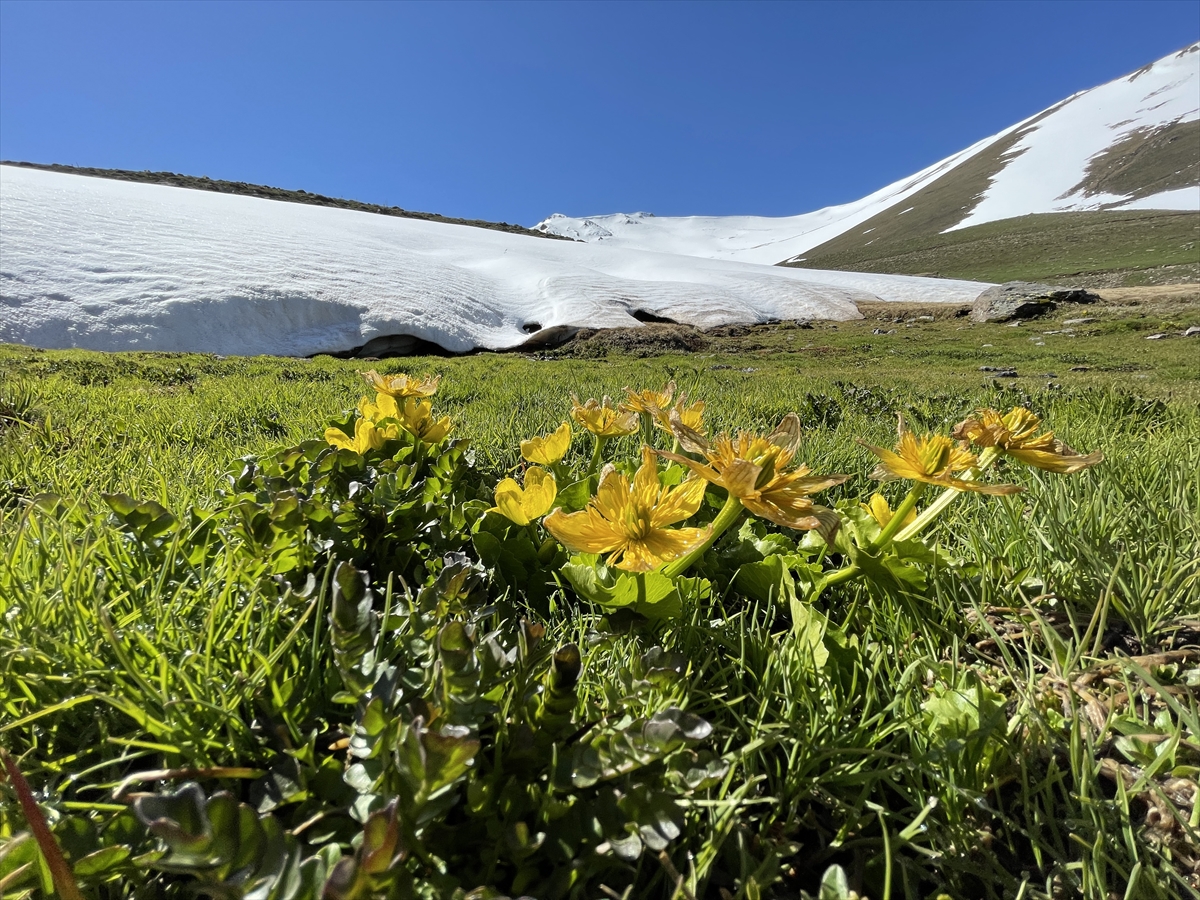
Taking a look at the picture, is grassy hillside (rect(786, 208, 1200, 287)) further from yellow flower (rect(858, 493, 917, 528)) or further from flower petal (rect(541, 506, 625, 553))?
flower petal (rect(541, 506, 625, 553))

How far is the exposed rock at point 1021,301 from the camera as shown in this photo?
58.0 ft

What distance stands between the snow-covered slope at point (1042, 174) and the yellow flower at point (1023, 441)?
88.0 metres

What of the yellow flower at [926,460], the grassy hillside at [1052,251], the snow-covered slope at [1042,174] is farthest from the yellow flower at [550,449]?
the snow-covered slope at [1042,174]

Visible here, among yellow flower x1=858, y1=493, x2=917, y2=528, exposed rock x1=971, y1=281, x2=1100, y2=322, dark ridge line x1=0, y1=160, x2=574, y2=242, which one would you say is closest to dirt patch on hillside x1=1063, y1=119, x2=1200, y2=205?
exposed rock x1=971, y1=281, x2=1100, y2=322

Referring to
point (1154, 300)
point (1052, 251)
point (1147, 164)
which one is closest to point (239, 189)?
point (1154, 300)

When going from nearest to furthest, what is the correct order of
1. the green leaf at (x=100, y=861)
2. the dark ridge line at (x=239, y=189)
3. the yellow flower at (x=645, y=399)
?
the green leaf at (x=100, y=861), the yellow flower at (x=645, y=399), the dark ridge line at (x=239, y=189)

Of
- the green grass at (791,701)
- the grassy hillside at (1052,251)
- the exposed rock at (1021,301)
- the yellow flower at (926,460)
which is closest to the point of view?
the green grass at (791,701)

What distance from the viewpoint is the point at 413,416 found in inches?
60.9

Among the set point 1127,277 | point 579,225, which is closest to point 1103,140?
point 1127,277

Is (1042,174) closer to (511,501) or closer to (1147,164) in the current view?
(1147,164)

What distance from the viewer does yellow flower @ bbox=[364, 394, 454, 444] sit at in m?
1.55

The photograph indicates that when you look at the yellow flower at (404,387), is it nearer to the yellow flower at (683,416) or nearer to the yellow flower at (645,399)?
the yellow flower at (645,399)

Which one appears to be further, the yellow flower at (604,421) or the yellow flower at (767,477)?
the yellow flower at (604,421)

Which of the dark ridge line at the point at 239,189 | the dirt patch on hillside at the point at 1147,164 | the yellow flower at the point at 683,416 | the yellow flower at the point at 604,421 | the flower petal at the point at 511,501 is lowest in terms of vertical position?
the flower petal at the point at 511,501
